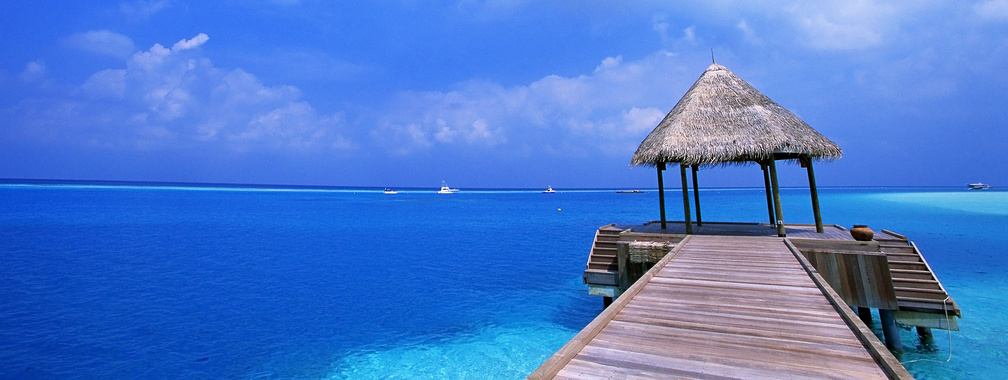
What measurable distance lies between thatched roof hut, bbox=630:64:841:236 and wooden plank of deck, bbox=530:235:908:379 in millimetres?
4239

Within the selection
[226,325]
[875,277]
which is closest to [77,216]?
[226,325]

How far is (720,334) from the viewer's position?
373cm

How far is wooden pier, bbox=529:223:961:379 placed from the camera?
304 cm

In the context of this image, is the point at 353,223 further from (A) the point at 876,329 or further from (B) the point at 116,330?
(A) the point at 876,329

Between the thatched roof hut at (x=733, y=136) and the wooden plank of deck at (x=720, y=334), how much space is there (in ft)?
13.9

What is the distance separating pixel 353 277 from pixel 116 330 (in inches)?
256

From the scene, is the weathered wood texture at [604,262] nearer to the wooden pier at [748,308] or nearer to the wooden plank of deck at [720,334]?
the wooden pier at [748,308]

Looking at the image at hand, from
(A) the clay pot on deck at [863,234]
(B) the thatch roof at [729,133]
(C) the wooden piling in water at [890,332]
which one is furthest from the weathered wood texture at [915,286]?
(B) the thatch roof at [729,133]

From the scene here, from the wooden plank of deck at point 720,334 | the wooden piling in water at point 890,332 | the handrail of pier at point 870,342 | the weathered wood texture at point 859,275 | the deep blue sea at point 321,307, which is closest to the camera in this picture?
the handrail of pier at point 870,342

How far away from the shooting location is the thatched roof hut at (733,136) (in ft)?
31.5

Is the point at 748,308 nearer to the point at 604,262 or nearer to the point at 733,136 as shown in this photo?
the point at 604,262

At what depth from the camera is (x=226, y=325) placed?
9938 millimetres

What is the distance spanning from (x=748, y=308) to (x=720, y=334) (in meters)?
1.03

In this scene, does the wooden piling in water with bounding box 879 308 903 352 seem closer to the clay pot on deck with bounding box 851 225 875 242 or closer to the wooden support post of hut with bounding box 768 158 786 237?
the clay pot on deck with bounding box 851 225 875 242
